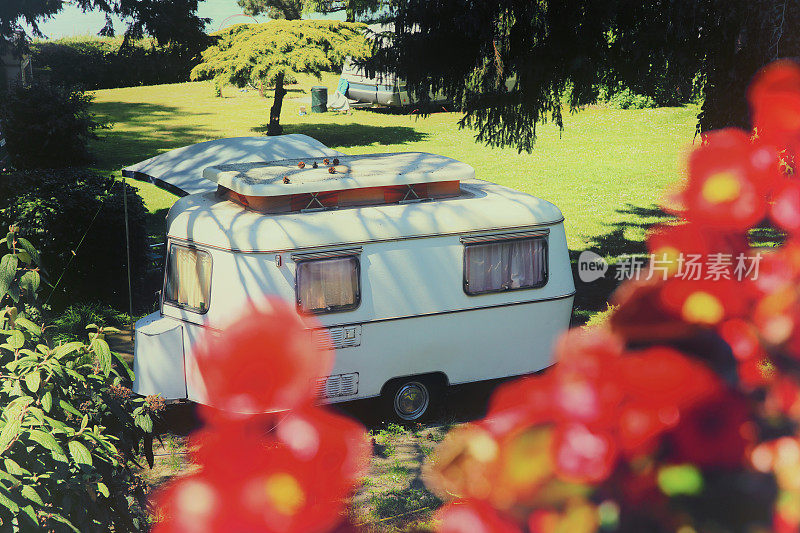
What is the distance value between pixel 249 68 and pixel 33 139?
8.43m

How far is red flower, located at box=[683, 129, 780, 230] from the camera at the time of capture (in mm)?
659

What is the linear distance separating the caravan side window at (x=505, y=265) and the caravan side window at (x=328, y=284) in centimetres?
130

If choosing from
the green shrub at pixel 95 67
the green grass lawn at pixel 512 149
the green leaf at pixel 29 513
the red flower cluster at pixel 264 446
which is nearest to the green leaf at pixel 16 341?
the green leaf at pixel 29 513

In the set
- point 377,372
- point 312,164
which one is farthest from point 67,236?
point 377,372

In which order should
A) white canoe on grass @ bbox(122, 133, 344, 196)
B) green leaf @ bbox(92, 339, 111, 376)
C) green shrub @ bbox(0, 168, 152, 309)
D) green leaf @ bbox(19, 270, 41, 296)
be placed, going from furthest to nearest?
white canoe on grass @ bbox(122, 133, 344, 196) → green shrub @ bbox(0, 168, 152, 309) → green leaf @ bbox(19, 270, 41, 296) → green leaf @ bbox(92, 339, 111, 376)

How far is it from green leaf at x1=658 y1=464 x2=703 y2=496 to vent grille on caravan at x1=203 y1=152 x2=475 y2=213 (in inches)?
266

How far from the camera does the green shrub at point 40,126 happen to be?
58.8 feet

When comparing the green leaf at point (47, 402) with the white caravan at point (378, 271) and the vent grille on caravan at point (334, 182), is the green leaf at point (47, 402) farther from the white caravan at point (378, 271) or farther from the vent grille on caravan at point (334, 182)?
the vent grille on caravan at point (334, 182)

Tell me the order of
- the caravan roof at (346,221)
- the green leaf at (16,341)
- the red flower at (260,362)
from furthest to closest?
the caravan roof at (346,221), the green leaf at (16,341), the red flower at (260,362)

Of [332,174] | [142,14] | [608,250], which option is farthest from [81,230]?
[608,250]

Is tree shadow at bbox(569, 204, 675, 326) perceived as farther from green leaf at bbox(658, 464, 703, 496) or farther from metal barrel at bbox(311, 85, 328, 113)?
metal barrel at bbox(311, 85, 328, 113)

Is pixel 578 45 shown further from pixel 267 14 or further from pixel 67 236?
pixel 267 14

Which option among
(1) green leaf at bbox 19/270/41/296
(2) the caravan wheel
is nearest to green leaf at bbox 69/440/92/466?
(1) green leaf at bbox 19/270/41/296

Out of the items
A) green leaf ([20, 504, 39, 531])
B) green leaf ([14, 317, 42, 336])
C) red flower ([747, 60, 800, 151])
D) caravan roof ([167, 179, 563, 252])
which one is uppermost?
red flower ([747, 60, 800, 151])
